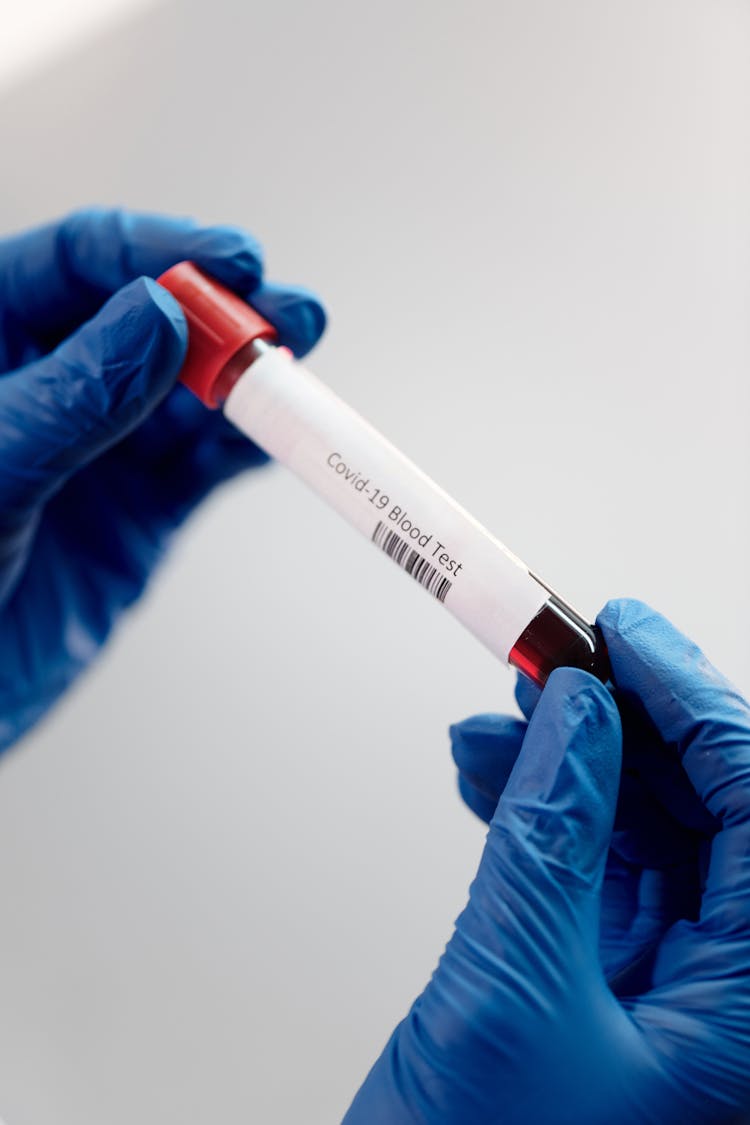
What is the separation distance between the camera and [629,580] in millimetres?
1009

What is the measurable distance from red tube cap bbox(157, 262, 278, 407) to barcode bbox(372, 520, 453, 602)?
22cm

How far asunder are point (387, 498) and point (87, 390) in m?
0.32

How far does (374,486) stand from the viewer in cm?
70

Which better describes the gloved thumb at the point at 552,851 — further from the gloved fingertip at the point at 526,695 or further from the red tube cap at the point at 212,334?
the red tube cap at the point at 212,334

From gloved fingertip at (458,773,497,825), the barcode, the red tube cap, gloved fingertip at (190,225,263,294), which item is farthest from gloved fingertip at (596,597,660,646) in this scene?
gloved fingertip at (190,225,263,294)

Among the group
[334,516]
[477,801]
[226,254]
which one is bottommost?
[477,801]

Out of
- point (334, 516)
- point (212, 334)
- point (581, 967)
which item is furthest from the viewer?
point (334, 516)

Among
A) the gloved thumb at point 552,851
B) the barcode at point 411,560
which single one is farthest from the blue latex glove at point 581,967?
the barcode at point 411,560

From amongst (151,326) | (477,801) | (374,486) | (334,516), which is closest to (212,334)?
(151,326)

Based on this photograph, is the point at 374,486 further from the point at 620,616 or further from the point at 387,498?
the point at 620,616

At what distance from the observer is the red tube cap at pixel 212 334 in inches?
30.8

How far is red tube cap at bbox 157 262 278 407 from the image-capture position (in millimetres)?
783

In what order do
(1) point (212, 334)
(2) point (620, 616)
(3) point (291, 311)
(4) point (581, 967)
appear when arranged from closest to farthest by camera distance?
(4) point (581, 967) < (2) point (620, 616) < (1) point (212, 334) < (3) point (291, 311)

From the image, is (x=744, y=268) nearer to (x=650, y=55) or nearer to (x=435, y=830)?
(x=650, y=55)
